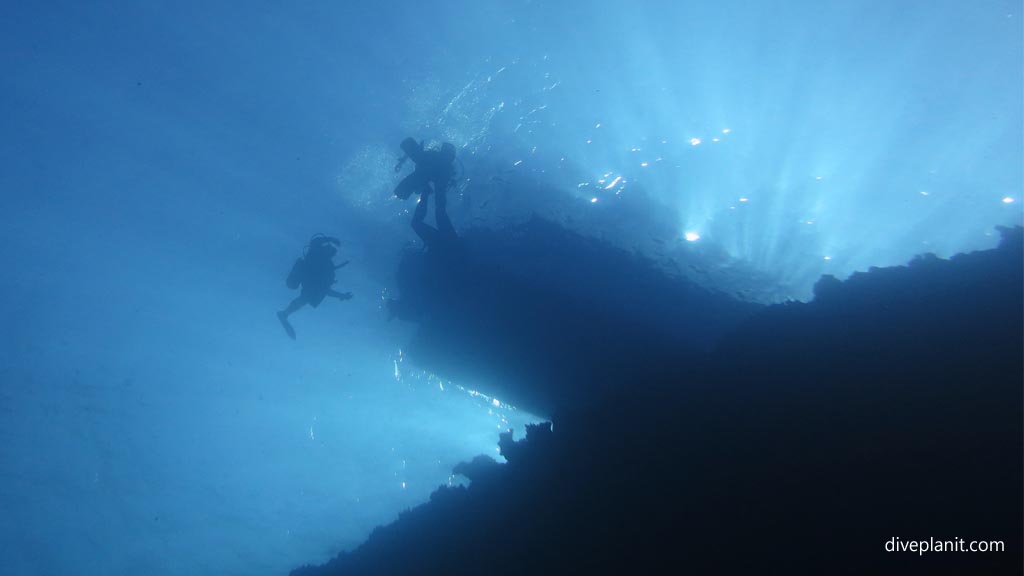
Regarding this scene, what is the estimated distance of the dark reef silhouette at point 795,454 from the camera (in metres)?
5.89

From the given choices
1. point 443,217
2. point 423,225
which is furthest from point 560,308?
point 423,225

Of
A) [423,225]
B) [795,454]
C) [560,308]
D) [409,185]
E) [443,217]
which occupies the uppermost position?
[409,185]

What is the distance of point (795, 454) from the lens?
7.16m

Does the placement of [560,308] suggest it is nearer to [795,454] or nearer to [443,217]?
[443,217]

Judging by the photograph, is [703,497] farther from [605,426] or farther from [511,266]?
[511,266]

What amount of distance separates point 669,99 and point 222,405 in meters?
26.0

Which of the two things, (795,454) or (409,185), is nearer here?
(795,454)

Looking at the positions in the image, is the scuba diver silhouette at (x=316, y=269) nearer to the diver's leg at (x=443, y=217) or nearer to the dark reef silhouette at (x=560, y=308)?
the dark reef silhouette at (x=560, y=308)

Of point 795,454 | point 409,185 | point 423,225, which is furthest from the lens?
point 423,225

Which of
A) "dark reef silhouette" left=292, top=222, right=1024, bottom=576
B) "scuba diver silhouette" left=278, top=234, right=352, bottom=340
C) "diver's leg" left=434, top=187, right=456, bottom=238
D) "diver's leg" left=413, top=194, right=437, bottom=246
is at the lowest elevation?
"dark reef silhouette" left=292, top=222, right=1024, bottom=576

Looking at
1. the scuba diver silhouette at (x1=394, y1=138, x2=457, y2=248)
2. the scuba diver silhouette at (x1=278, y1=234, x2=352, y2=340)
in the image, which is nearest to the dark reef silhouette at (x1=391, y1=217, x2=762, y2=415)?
the scuba diver silhouette at (x1=394, y1=138, x2=457, y2=248)

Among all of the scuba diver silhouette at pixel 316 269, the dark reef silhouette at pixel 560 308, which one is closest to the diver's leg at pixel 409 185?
the dark reef silhouette at pixel 560 308

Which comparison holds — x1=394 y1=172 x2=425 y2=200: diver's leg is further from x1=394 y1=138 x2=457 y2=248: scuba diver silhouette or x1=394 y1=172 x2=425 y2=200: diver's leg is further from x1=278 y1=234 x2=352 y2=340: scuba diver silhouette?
x1=278 y1=234 x2=352 y2=340: scuba diver silhouette

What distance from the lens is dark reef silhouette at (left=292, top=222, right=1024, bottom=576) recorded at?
5.89m
